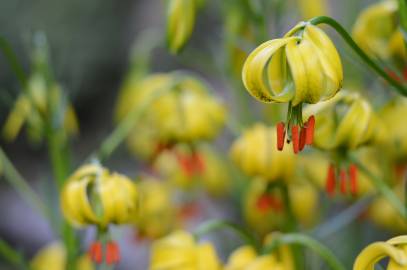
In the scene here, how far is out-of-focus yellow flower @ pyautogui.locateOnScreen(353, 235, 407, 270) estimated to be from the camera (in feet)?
3.38

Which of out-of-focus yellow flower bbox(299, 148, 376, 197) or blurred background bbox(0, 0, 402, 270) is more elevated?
blurred background bbox(0, 0, 402, 270)

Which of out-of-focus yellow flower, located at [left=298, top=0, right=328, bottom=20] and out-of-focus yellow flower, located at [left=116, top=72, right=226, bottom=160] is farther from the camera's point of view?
out-of-focus yellow flower, located at [left=298, top=0, right=328, bottom=20]

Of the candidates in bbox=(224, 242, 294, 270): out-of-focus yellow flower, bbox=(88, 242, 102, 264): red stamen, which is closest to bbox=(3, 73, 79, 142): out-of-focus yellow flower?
bbox=(88, 242, 102, 264): red stamen

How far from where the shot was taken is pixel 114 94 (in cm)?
409

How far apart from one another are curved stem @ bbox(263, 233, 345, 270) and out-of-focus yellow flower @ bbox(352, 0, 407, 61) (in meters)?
0.35

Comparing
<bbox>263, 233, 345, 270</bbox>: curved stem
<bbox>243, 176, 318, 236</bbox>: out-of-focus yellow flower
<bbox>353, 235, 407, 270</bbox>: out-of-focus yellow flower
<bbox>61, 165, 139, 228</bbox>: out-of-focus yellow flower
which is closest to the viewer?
<bbox>353, 235, 407, 270</bbox>: out-of-focus yellow flower

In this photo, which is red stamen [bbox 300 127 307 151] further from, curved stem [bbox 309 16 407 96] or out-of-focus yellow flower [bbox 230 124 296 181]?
out-of-focus yellow flower [bbox 230 124 296 181]

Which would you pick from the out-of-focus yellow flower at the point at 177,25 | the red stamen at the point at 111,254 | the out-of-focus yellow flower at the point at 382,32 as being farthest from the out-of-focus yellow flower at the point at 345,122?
the red stamen at the point at 111,254

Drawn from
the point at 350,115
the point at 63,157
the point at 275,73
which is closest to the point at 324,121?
the point at 350,115

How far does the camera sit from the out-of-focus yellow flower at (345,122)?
136cm

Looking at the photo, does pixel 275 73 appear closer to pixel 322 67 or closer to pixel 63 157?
pixel 322 67

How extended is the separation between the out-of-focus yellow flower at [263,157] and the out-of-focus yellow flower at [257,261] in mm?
137

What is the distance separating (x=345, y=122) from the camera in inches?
53.6

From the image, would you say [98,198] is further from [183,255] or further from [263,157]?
[263,157]
